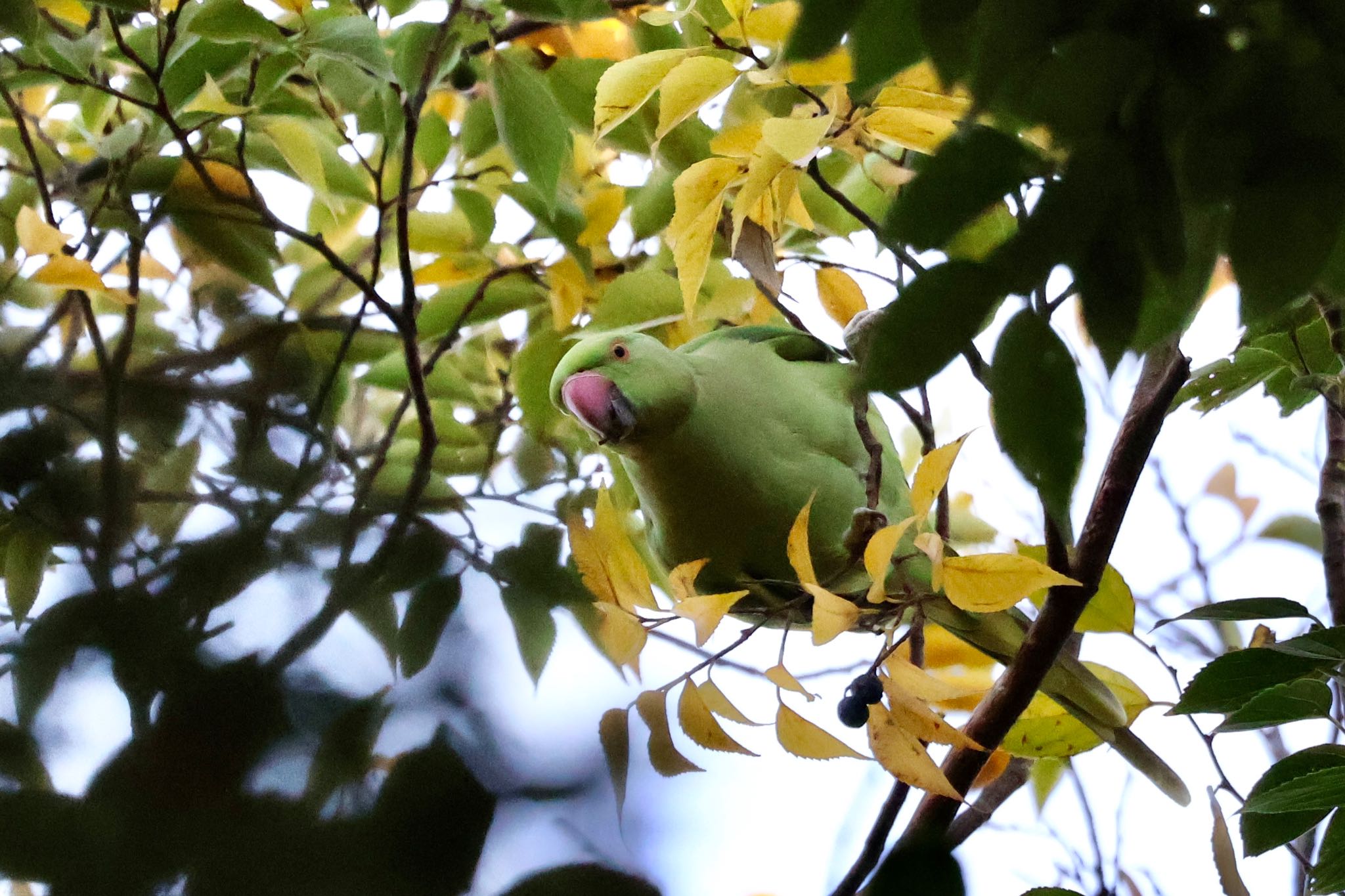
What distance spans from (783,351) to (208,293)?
37 centimetres

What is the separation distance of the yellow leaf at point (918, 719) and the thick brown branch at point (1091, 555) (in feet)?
0.14

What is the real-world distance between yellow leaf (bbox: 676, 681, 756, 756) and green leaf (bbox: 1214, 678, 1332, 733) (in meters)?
0.22

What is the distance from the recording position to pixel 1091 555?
475mm

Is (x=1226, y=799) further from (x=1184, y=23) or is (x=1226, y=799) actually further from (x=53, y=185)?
(x=53, y=185)

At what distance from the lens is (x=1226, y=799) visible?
669 mm

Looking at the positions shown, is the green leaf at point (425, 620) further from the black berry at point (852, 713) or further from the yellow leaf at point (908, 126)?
the yellow leaf at point (908, 126)

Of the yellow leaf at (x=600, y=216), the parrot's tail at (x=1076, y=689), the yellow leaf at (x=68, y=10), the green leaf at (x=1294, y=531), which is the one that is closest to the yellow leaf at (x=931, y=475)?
the parrot's tail at (x=1076, y=689)

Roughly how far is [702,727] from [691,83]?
0.31 m

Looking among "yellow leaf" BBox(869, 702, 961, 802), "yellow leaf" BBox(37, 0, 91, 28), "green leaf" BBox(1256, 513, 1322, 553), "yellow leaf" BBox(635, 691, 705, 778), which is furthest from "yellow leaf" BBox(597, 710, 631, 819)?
"green leaf" BBox(1256, 513, 1322, 553)

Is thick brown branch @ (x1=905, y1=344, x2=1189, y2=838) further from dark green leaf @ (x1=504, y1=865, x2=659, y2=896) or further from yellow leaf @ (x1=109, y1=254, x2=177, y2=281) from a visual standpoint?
yellow leaf @ (x1=109, y1=254, x2=177, y2=281)

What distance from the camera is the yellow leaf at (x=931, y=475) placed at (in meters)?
0.44

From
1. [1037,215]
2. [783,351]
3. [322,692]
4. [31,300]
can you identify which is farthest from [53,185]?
[1037,215]

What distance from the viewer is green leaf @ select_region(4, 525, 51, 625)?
532 mm

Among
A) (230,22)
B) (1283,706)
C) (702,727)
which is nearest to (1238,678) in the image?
(1283,706)
